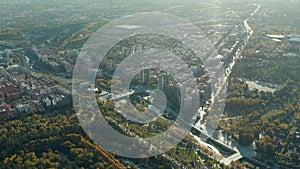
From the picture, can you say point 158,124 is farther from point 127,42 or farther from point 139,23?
point 139,23

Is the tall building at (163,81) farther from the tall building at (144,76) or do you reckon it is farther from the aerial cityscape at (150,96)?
the tall building at (144,76)

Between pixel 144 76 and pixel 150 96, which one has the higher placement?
pixel 144 76

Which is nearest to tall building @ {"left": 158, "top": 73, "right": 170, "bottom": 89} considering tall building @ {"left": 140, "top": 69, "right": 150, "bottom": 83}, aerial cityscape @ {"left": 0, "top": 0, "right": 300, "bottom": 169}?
aerial cityscape @ {"left": 0, "top": 0, "right": 300, "bottom": 169}

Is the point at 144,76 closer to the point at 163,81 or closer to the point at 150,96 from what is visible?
the point at 163,81

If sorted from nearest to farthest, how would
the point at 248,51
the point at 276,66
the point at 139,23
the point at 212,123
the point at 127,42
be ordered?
1. the point at 212,123
2. the point at 276,66
3. the point at 248,51
4. the point at 127,42
5. the point at 139,23

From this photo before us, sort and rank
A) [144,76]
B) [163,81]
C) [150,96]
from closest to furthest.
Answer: [150,96], [163,81], [144,76]

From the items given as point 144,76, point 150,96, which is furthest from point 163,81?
point 144,76

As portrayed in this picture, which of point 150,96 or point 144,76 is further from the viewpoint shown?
point 144,76

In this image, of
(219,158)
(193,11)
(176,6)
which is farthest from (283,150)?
(176,6)

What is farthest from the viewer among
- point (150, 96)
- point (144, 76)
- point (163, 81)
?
point (144, 76)
